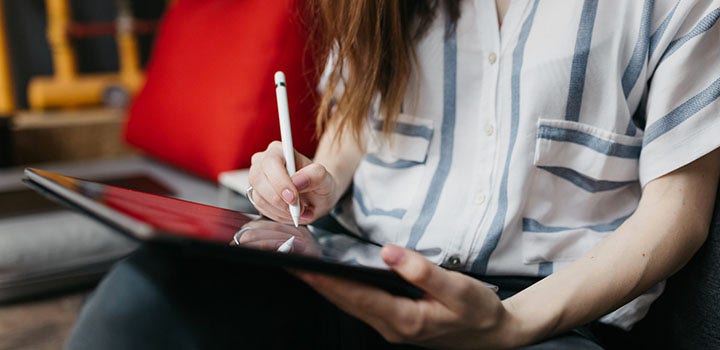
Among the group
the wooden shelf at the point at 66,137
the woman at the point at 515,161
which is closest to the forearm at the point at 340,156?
the woman at the point at 515,161

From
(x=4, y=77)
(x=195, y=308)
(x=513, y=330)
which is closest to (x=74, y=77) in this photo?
(x=4, y=77)

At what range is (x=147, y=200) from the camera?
0.48 meters

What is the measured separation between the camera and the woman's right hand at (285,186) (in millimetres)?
594

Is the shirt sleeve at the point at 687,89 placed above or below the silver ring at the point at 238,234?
above

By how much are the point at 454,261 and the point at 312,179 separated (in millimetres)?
167

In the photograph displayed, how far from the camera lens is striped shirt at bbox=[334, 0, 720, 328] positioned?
22.1 inches

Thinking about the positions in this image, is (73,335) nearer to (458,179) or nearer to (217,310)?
(217,310)

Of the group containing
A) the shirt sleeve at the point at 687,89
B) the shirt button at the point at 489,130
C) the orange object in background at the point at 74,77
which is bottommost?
the orange object in background at the point at 74,77

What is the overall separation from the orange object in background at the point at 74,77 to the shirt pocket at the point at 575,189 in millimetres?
1501

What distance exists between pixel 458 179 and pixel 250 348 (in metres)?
0.29

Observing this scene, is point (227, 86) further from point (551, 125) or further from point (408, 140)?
point (551, 125)

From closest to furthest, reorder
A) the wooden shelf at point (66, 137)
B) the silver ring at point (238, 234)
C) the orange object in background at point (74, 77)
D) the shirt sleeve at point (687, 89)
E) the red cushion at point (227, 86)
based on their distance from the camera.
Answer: the silver ring at point (238, 234) < the shirt sleeve at point (687, 89) < the red cushion at point (227, 86) < the wooden shelf at point (66, 137) < the orange object in background at point (74, 77)

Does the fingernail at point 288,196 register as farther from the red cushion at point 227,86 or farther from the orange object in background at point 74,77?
the orange object in background at point 74,77

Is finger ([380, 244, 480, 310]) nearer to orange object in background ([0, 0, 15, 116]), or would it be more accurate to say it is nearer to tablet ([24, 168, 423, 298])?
tablet ([24, 168, 423, 298])
